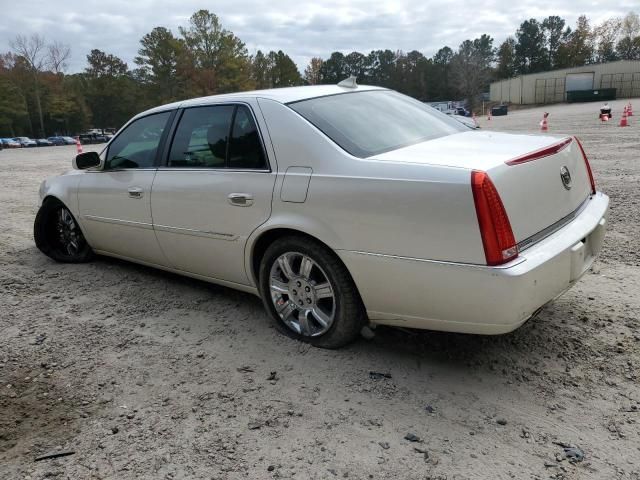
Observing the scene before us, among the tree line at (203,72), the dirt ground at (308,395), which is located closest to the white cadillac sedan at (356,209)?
the dirt ground at (308,395)

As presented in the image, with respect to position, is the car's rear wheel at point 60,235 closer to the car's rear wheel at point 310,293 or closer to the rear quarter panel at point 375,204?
the car's rear wheel at point 310,293

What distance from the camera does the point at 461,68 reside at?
91562 millimetres

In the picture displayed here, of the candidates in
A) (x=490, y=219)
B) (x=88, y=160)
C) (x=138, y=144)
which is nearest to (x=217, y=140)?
(x=138, y=144)

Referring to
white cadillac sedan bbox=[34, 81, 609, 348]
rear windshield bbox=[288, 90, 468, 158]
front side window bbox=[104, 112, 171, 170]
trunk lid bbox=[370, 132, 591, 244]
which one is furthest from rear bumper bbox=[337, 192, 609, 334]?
front side window bbox=[104, 112, 171, 170]

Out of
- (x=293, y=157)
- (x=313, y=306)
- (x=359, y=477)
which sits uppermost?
(x=293, y=157)

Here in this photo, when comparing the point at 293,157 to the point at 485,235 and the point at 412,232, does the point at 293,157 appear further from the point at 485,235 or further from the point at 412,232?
the point at 485,235

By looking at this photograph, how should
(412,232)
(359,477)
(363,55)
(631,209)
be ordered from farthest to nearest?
(363,55) < (631,209) < (412,232) < (359,477)

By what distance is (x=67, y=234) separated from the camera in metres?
5.29

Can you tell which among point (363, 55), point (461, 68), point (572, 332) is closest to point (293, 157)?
point (572, 332)

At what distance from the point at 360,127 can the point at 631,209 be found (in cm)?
423

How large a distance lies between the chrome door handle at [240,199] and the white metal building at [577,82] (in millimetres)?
72687

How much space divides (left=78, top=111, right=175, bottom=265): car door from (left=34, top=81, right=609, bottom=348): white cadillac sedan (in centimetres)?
2

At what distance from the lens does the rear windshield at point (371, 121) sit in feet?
9.85

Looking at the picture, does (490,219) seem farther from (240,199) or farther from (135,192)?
(135,192)
